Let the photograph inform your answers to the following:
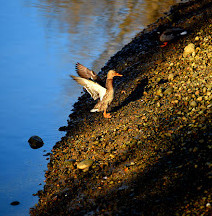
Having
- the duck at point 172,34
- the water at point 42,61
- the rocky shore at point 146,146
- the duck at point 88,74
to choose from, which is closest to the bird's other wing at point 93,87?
the duck at point 88,74

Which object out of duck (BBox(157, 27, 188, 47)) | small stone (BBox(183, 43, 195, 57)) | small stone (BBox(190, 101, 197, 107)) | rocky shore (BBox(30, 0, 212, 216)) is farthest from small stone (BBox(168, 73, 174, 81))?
duck (BBox(157, 27, 188, 47))

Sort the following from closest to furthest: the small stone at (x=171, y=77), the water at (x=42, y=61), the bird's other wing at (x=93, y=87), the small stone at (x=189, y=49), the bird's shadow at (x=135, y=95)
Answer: the bird's other wing at (x=93, y=87)
the water at (x=42, y=61)
the small stone at (x=171, y=77)
the bird's shadow at (x=135, y=95)
the small stone at (x=189, y=49)

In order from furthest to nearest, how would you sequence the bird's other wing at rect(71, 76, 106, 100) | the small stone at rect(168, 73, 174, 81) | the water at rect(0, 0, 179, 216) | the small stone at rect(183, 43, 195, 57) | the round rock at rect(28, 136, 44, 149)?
1. the small stone at rect(183, 43, 195, 57)
2. the small stone at rect(168, 73, 174, 81)
3. the round rock at rect(28, 136, 44, 149)
4. the water at rect(0, 0, 179, 216)
5. the bird's other wing at rect(71, 76, 106, 100)

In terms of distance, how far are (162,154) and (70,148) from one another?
87.2 inches

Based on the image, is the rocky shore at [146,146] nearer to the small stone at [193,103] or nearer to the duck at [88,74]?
the small stone at [193,103]

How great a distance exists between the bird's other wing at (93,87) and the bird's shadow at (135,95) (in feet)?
2.37

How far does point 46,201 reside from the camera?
16.0ft

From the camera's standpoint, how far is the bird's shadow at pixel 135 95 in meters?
6.84

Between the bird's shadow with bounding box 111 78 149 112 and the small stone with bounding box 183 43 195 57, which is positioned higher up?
the small stone with bounding box 183 43 195 57

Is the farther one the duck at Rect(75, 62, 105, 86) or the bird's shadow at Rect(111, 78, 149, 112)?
the bird's shadow at Rect(111, 78, 149, 112)

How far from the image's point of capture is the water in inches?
235

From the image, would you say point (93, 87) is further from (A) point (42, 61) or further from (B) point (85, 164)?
(A) point (42, 61)

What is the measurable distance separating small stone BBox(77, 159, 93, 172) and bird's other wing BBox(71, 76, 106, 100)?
150 centimetres

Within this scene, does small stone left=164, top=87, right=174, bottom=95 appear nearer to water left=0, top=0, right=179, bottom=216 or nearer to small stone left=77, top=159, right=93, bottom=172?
small stone left=77, top=159, right=93, bottom=172
